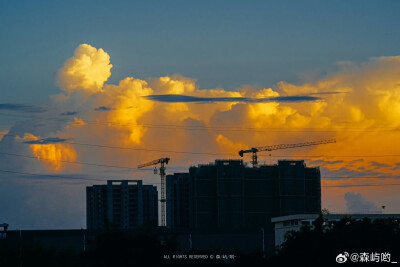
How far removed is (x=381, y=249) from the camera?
106750 mm

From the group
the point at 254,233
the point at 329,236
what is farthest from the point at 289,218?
the point at 329,236

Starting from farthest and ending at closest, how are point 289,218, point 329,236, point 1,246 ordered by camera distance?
point 289,218 → point 1,246 → point 329,236

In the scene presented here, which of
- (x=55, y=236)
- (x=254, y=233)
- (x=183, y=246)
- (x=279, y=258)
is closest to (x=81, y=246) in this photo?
(x=55, y=236)

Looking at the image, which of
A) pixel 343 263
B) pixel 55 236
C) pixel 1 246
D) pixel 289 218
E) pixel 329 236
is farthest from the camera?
pixel 55 236

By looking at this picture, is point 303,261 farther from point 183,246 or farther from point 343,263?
point 183,246

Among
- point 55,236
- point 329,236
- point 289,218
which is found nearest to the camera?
point 329,236

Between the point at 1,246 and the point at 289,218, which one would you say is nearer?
the point at 1,246

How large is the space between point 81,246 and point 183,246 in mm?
24834

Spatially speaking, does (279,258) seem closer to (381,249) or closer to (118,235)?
(381,249)

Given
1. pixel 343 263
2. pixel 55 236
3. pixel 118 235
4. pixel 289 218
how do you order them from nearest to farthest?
pixel 118 235 < pixel 343 263 < pixel 289 218 < pixel 55 236

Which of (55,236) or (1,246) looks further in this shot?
(55,236)

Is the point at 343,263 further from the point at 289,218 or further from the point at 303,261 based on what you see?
the point at 289,218

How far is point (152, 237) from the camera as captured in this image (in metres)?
89.4

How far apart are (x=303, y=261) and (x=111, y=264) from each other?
104 feet
